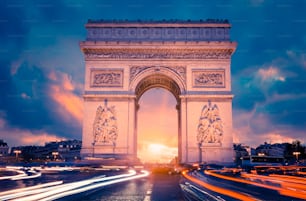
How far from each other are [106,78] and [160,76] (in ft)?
16.7

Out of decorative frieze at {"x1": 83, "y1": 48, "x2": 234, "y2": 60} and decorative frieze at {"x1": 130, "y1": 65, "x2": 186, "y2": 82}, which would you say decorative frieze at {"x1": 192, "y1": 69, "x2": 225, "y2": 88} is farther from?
decorative frieze at {"x1": 83, "y1": 48, "x2": 234, "y2": 60}

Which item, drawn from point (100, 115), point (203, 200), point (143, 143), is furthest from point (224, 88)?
point (203, 200)

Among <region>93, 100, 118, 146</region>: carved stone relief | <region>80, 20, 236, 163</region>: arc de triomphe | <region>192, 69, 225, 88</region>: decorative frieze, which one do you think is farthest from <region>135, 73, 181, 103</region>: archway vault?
<region>93, 100, 118, 146</region>: carved stone relief

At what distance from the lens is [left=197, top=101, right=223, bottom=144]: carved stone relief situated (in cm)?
2819

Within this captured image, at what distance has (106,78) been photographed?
1159 inches

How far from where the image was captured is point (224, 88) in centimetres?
2912

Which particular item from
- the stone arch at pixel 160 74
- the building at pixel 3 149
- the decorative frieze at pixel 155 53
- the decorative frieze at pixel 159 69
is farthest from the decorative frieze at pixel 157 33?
the building at pixel 3 149

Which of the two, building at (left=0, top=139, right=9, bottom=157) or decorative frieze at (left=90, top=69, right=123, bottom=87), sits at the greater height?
decorative frieze at (left=90, top=69, right=123, bottom=87)

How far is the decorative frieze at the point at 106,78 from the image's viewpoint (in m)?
29.4

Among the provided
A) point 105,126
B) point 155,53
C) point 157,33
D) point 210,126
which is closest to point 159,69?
point 155,53

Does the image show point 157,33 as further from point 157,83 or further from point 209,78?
point 209,78

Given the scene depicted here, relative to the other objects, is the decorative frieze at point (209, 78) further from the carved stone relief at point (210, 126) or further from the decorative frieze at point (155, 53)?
the carved stone relief at point (210, 126)

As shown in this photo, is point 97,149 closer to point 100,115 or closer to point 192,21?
point 100,115

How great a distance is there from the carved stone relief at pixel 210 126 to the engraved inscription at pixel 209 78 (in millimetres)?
1811
